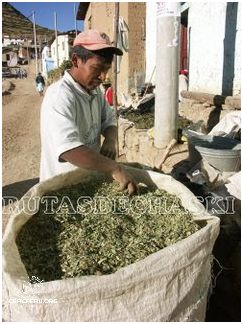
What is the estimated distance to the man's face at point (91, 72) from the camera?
220cm

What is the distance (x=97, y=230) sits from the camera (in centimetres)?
189

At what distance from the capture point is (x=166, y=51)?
15.4 feet

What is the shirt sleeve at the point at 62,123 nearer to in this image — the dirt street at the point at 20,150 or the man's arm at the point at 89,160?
the man's arm at the point at 89,160

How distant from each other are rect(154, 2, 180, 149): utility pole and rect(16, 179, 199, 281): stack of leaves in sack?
Answer: 2.75m

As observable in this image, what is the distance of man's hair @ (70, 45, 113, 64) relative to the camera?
2.18 metres

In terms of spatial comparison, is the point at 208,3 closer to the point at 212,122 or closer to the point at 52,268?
the point at 212,122

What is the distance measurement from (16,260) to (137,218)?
69cm

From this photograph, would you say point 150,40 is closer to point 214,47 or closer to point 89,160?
point 214,47

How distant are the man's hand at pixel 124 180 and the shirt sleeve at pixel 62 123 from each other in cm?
26

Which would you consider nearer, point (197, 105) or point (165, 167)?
point (165, 167)

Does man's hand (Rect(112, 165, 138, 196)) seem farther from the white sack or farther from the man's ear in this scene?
the man's ear

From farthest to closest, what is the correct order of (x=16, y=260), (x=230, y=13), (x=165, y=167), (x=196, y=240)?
1. (x=230, y=13)
2. (x=165, y=167)
3. (x=196, y=240)
4. (x=16, y=260)

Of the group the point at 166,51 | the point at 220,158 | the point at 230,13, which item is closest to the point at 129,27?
the point at 230,13

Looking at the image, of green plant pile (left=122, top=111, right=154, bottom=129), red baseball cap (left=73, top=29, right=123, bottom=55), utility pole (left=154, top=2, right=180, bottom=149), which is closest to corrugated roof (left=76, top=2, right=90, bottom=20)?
green plant pile (left=122, top=111, right=154, bottom=129)
